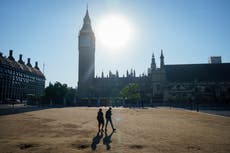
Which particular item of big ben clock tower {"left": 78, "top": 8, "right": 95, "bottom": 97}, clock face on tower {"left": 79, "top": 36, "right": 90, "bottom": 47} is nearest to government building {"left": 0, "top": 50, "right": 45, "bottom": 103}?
big ben clock tower {"left": 78, "top": 8, "right": 95, "bottom": 97}

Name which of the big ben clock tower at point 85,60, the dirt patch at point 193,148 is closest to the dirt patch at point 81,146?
the dirt patch at point 193,148

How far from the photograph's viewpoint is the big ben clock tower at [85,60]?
89688 millimetres

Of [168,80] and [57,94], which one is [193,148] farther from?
[168,80]

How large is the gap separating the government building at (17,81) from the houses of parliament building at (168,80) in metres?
24.8

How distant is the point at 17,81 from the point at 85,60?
102ft

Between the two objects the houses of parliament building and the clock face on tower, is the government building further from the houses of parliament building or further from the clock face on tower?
the clock face on tower

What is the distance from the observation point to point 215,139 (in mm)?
11047

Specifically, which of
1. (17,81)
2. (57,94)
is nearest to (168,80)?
(57,94)

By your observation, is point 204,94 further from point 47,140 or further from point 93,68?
point 47,140

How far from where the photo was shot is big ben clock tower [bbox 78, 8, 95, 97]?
294 feet

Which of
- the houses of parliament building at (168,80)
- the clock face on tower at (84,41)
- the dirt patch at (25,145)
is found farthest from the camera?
the clock face on tower at (84,41)

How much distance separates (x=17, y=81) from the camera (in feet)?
277

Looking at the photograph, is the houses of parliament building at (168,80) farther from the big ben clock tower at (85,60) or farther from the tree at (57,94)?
the tree at (57,94)

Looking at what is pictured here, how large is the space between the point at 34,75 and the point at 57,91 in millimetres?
40962
